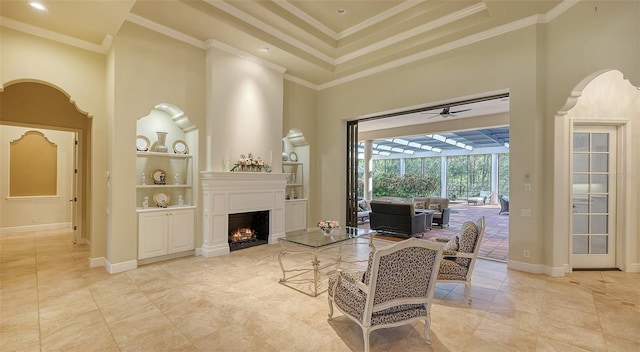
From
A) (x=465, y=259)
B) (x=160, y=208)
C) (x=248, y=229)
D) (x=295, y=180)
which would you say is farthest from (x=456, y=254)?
(x=295, y=180)

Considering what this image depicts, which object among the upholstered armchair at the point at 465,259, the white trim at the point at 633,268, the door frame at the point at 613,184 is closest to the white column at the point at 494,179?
the door frame at the point at 613,184

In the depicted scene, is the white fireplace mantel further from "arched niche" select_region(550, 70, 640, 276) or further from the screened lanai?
the screened lanai

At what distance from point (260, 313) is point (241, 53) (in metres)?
4.75

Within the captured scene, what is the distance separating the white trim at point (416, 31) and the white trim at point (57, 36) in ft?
14.2

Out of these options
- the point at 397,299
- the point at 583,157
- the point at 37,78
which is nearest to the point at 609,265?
the point at 583,157

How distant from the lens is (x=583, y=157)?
473 cm

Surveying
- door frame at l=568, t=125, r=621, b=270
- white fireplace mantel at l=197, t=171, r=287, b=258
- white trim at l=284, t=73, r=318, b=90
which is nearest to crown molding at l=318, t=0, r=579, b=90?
white trim at l=284, t=73, r=318, b=90

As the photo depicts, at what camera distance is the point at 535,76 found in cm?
441

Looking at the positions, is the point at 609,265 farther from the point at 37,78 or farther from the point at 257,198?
the point at 37,78

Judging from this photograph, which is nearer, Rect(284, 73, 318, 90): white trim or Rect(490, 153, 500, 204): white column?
Rect(284, 73, 318, 90): white trim

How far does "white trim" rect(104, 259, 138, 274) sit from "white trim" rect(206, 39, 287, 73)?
394cm

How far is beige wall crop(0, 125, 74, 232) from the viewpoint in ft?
23.2

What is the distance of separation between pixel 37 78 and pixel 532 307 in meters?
7.22

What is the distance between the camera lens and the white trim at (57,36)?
13.0ft
